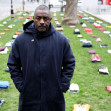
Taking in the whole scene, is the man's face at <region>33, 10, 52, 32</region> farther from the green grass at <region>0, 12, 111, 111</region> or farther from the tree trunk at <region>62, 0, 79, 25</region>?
the tree trunk at <region>62, 0, 79, 25</region>

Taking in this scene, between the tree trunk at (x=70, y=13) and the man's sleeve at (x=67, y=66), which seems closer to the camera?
the man's sleeve at (x=67, y=66)

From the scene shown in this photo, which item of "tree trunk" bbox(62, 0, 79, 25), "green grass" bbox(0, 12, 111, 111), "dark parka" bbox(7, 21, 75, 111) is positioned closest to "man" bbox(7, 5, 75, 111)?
"dark parka" bbox(7, 21, 75, 111)

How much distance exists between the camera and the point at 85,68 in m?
7.01

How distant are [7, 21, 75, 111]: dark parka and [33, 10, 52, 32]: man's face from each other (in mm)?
55

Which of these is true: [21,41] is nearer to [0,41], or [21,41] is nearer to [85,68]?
[85,68]

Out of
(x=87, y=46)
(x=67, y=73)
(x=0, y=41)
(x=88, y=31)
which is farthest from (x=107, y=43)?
(x=67, y=73)

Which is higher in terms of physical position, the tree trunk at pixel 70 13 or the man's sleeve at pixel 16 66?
the man's sleeve at pixel 16 66

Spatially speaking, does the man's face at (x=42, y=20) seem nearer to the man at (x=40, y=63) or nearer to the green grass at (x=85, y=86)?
the man at (x=40, y=63)

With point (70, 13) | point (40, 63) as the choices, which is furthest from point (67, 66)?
point (70, 13)

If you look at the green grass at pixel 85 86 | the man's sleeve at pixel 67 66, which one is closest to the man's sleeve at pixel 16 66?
the man's sleeve at pixel 67 66

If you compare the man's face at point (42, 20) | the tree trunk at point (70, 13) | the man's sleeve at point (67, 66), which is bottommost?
the tree trunk at point (70, 13)

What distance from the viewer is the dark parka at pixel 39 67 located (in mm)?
2766

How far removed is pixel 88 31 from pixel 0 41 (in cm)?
480

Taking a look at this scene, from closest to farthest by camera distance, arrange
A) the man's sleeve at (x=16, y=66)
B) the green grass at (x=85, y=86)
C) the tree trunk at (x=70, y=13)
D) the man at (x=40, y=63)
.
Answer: the man at (x=40, y=63)
the man's sleeve at (x=16, y=66)
the green grass at (x=85, y=86)
the tree trunk at (x=70, y=13)
